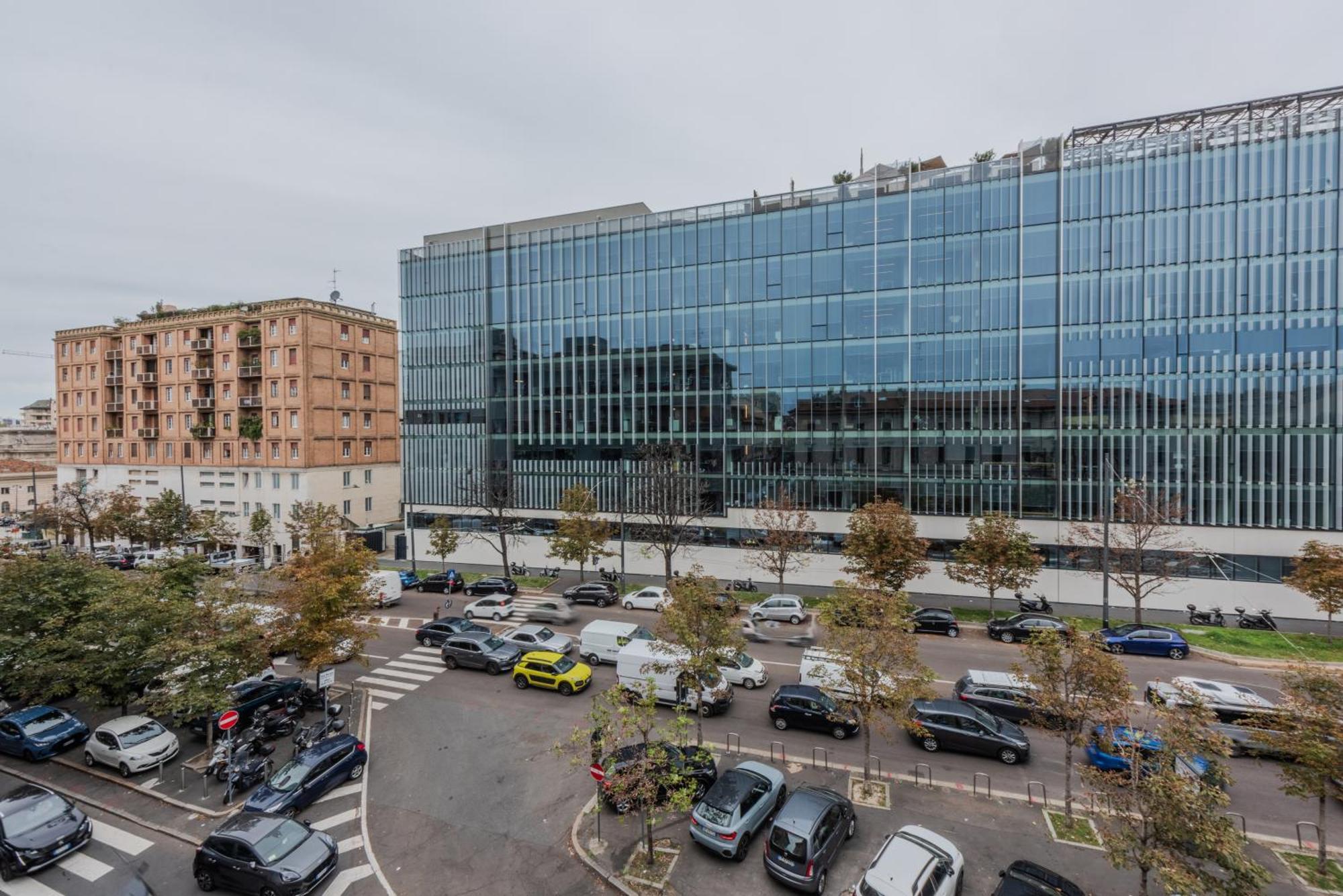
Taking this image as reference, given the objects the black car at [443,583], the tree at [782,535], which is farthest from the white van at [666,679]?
the black car at [443,583]

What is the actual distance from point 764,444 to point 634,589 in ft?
49.9

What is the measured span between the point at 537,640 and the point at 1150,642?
96.9 feet

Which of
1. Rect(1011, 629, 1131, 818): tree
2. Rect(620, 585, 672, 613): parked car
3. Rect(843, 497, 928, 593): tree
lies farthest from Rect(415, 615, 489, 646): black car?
Rect(1011, 629, 1131, 818): tree

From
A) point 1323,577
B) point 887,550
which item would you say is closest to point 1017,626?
point 887,550

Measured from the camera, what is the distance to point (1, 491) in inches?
3068

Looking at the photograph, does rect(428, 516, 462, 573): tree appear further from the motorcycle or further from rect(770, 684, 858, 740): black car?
the motorcycle

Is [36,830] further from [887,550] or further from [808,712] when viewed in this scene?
[887,550]

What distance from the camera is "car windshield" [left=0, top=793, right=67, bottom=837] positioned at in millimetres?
14664

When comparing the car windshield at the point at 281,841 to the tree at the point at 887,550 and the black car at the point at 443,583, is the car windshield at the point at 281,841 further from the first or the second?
the black car at the point at 443,583

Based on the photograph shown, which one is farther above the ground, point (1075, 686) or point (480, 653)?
point (1075, 686)

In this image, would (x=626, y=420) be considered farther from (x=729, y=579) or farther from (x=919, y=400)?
(x=919, y=400)

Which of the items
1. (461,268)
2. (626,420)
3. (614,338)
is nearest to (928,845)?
(626,420)

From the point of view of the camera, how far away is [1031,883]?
37.1ft

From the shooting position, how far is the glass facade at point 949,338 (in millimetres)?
34500
